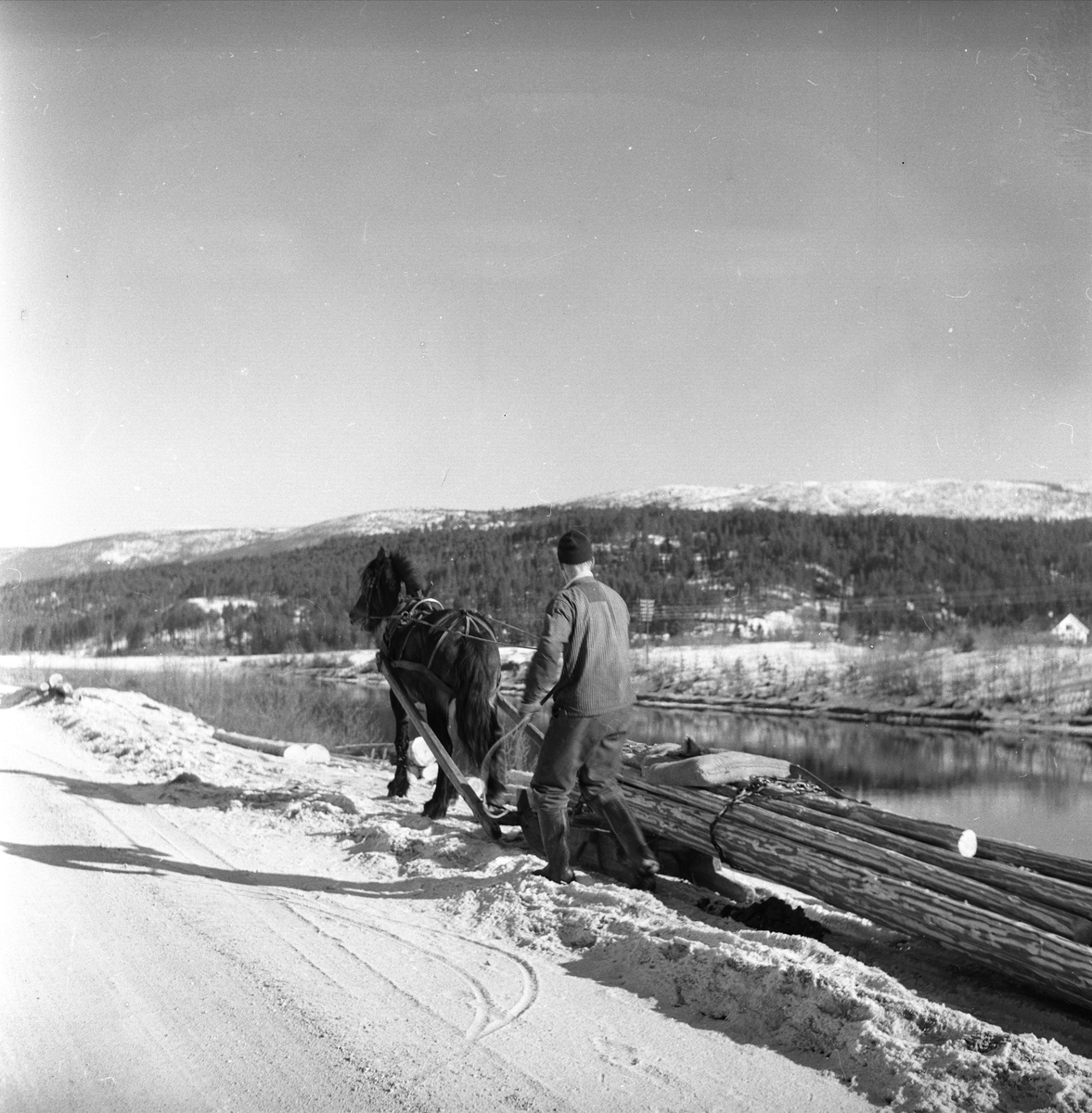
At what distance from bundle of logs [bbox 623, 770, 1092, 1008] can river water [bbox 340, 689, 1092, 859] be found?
400cm

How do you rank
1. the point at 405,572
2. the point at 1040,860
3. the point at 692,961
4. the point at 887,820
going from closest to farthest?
the point at 692,961 → the point at 1040,860 → the point at 887,820 → the point at 405,572

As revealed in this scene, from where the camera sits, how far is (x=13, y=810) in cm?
758

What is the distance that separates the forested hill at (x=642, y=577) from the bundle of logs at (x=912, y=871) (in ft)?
67.6

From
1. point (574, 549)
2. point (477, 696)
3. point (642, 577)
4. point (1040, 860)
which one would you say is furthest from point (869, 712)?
point (1040, 860)

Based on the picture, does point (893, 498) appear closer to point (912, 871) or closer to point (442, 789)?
point (442, 789)

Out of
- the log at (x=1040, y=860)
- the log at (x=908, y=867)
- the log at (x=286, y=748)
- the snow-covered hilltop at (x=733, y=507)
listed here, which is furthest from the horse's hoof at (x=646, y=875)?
the snow-covered hilltop at (x=733, y=507)

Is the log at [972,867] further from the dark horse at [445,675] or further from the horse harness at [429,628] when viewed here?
the horse harness at [429,628]

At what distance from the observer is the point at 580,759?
5.30 metres

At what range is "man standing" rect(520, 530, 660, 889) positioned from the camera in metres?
5.24

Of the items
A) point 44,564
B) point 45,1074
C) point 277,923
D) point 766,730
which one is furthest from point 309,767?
point 44,564

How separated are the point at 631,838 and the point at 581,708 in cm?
79

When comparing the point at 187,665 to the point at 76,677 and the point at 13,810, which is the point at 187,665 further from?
the point at 13,810

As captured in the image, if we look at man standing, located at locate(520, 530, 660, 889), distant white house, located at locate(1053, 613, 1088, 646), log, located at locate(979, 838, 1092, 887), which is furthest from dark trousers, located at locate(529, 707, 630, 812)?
distant white house, located at locate(1053, 613, 1088, 646)

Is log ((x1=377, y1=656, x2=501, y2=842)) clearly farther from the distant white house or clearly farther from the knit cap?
the distant white house
